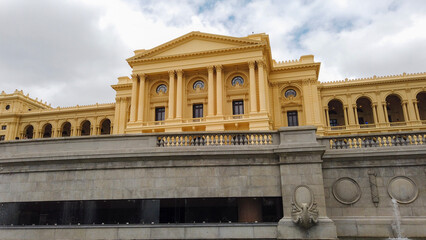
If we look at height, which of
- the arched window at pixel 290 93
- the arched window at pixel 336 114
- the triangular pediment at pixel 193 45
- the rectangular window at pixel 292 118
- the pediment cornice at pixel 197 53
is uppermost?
the triangular pediment at pixel 193 45

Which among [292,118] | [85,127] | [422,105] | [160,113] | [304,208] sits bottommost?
[304,208]

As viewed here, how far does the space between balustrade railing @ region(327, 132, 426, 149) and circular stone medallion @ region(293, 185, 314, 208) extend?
2.42m

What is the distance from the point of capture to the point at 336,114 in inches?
2408

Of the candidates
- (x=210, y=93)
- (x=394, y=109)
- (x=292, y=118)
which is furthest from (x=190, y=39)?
(x=394, y=109)

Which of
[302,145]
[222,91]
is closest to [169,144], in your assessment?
[302,145]

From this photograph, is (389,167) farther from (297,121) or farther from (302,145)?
(297,121)

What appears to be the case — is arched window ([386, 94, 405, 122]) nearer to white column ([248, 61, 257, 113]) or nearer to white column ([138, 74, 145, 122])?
white column ([248, 61, 257, 113])

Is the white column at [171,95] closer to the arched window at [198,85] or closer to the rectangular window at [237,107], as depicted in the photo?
the arched window at [198,85]

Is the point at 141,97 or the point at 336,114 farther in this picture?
the point at 336,114

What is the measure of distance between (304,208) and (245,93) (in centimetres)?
3874

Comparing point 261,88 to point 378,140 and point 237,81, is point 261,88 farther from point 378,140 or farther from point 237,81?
point 378,140

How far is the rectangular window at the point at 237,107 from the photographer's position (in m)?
49.2

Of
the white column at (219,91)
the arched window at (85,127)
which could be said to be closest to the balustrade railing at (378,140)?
the white column at (219,91)

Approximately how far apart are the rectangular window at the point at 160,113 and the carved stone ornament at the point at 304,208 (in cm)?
4184
